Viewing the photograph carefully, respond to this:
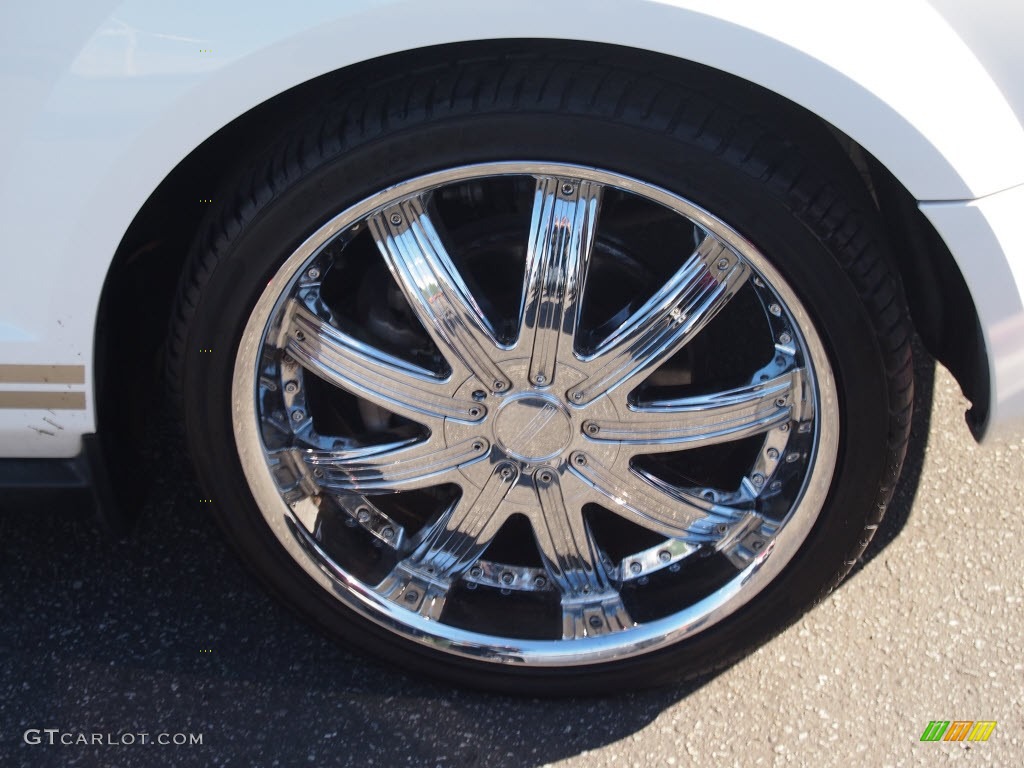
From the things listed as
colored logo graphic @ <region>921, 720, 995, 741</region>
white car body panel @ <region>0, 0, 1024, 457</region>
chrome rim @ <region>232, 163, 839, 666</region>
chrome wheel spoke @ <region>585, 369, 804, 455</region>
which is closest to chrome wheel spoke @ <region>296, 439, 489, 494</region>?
chrome rim @ <region>232, 163, 839, 666</region>

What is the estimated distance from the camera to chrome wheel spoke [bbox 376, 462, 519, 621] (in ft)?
5.92

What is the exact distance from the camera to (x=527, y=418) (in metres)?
1.67

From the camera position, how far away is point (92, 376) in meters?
1.59

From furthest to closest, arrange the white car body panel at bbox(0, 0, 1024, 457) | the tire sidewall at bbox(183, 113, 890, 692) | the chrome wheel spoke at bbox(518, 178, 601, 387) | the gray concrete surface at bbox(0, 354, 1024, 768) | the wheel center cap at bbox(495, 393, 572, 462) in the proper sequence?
the gray concrete surface at bbox(0, 354, 1024, 768), the wheel center cap at bbox(495, 393, 572, 462), the chrome wheel spoke at bbox(518, 178, 601, 387), the tire sidewall at bbox(183, 113, 890, 692), the white car body panel at bbox(0, 0, 1024, 457)

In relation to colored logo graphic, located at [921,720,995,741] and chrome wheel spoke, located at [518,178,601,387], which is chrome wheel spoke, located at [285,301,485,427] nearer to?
chrome wheel spoke, located at [518,178,601,387]

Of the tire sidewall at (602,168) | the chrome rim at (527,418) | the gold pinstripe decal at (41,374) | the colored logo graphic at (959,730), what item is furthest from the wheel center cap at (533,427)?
the colored logo graphic at (959,730)

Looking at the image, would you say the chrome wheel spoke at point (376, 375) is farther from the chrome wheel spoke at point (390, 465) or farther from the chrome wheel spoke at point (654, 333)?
the chrome wheel spoke at point (654, 333)

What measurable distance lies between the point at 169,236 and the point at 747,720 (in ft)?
4.29

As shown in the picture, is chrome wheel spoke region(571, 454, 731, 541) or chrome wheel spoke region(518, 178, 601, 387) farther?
chrome wheel spoke region(571, 454, 731, 541)

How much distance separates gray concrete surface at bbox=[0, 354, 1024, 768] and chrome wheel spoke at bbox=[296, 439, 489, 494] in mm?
371

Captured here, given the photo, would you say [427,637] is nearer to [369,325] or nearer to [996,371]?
[369,325]

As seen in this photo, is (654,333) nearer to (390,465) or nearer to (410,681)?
(390,465)

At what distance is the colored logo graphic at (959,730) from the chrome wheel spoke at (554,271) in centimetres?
92

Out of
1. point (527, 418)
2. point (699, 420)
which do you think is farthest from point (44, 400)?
point (699, 420)
